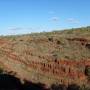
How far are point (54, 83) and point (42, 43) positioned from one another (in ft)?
44.8

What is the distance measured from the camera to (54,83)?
20578mm

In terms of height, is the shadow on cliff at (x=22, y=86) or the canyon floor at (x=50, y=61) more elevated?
the canyon floor at (x=50, y=61)

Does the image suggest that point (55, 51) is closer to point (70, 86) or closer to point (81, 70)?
point (81, 70)

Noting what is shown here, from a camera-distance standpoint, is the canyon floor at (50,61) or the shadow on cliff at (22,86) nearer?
the shadow on cliff at (22,86)

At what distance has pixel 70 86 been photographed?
65.5 ft

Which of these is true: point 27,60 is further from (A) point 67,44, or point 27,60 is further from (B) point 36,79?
(A) point 67,44

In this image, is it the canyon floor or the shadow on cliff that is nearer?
the shadow on cliff

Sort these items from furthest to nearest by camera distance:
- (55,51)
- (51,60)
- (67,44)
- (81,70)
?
(67,44) → (55,51) → (51,60) → (81,70)

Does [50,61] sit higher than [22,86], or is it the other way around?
[50,61]

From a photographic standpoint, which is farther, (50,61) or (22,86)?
(50,61)

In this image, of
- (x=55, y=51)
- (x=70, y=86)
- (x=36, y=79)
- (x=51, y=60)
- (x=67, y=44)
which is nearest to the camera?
(x=70, y=86)

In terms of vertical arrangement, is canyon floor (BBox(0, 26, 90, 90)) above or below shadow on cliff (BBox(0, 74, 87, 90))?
above

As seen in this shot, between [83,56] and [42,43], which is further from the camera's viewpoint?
[42,43]

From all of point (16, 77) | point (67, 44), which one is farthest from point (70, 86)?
point (67, 44)
